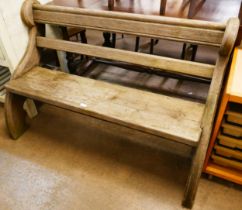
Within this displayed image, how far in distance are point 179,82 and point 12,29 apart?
1.65m

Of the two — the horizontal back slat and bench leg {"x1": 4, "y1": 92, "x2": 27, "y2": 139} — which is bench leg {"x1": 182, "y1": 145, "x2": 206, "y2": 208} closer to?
the horizontal back slat

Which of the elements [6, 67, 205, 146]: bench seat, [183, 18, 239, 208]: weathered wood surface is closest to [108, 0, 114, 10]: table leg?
[6, 67, 205, 146]: bench seat

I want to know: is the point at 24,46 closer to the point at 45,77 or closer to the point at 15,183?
the point at 45,77

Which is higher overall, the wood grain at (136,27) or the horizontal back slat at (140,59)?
the wood grain at (136,27)

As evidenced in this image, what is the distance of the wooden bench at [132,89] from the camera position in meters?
1.17

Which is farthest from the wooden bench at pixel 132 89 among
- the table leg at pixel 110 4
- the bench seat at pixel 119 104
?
the table leg at pixel 110 4

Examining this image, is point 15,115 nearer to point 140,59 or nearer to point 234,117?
point 140,59

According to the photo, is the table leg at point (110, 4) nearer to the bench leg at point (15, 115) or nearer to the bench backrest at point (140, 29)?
the bench backrest at point (140, 29)

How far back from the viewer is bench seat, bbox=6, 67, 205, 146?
3.90 ft

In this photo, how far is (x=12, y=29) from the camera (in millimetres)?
1619

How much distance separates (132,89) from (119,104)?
0.60ft

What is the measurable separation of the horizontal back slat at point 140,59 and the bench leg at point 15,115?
455 mm

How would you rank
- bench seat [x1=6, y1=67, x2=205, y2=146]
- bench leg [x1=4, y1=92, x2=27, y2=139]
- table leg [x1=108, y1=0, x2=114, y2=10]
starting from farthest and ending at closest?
table leg [x1=108, y1=0, x2=114, y2=10] < bench leg [x1=4, y1=92, x2=27, y2=139] < bench seat [x1=6, y1=67, x2=205, y2=146]

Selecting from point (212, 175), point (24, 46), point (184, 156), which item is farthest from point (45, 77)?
point (212, 175)
